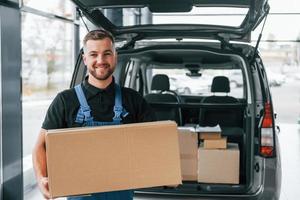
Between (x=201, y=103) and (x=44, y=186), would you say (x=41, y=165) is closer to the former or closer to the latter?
(x=44, y=186)

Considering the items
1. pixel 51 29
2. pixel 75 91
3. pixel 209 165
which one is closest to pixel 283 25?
pixel 51 29

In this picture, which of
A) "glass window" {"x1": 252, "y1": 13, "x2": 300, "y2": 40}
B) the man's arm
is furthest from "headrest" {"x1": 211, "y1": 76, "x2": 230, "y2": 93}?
"glass window" {"x1": 252, "y1": 13, "x2": 300, "y2": 40}

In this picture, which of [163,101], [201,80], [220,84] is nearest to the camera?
[163,101]

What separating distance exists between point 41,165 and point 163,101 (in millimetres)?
2118

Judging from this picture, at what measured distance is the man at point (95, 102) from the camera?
1.65 meters

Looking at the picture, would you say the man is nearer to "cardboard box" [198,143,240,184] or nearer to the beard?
the beard

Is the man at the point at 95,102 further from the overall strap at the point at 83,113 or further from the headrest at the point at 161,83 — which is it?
the headrest at the point at 161,83

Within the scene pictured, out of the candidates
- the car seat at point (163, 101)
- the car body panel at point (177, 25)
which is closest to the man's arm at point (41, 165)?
the car body panel at point (177, 25)

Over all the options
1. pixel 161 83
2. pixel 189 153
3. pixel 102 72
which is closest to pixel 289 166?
pixel 161 83

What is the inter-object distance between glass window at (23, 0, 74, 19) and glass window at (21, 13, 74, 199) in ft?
0.38

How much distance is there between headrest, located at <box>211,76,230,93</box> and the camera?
414cm

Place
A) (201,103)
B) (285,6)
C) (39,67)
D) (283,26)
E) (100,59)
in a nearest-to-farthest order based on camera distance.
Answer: (100,59) → (201,103) → (39,67) → (285,6) → (283,26)

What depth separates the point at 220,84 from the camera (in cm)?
417

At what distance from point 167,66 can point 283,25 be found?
4406 millimetres
